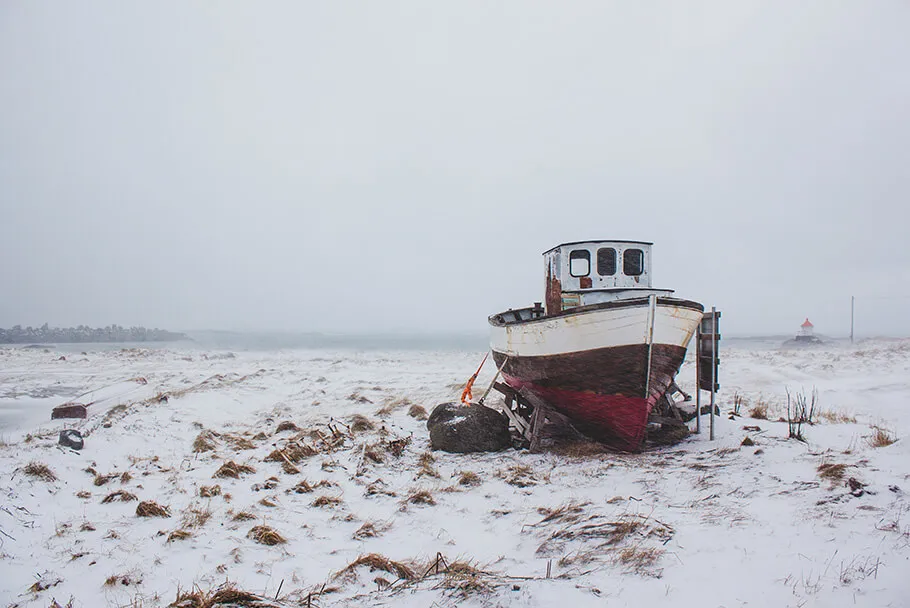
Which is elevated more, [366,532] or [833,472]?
[833,472]

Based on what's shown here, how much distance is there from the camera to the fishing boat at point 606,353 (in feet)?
24.2

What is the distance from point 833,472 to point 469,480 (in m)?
4.32

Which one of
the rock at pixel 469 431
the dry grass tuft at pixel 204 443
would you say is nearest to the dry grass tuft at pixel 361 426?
the rock at pixel 469 431

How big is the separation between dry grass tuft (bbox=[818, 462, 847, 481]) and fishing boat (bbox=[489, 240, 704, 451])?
252cm

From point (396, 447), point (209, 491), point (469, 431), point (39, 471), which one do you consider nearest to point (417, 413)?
point (396, 447)

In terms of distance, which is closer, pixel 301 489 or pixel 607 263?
pixel 301 489

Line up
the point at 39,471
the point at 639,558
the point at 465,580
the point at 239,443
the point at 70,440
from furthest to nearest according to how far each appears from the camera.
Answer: the point at 239,443 < the point at 70,440 < the point at 39,471 < the point at 639,558 < the point at 465,580

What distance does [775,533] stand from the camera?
3.86m

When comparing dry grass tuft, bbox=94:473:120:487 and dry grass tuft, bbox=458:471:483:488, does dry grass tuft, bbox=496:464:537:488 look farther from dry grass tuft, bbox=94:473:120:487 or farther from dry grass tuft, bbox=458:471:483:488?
dry grass tuft, bbox=94:473:120:487

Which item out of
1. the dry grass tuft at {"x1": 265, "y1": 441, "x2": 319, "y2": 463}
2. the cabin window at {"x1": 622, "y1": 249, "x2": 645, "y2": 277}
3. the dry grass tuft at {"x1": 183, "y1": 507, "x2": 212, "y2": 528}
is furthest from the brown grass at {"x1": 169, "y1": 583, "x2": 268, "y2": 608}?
the cabin window at {"x1": 622, "y1": 249, "x2": 645, "y2": 277}

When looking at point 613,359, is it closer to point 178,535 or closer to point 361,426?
point 361,426

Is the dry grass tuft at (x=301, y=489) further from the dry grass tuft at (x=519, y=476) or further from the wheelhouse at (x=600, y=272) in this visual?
the wheelhouse at (x=600, y=272)

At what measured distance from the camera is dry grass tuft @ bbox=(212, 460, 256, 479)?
22.1 ft

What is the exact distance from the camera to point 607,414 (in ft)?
25.6
